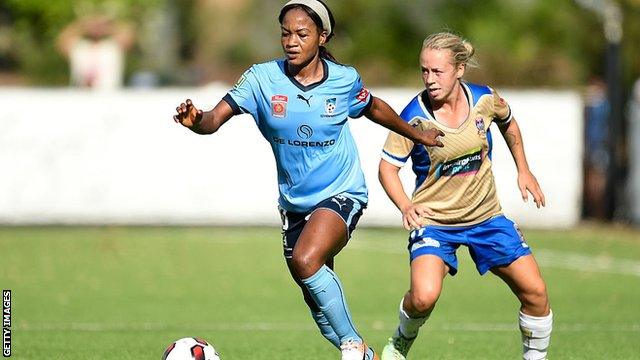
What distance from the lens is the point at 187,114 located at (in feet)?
26.0

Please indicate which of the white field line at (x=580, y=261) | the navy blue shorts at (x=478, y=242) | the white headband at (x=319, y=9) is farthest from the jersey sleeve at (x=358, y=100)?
the white field line at (x=580, y=261)

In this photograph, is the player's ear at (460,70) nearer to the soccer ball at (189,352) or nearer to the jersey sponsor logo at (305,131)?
the jersey sponsor logo at (305,131)

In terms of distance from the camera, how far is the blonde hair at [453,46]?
8672 millimetres

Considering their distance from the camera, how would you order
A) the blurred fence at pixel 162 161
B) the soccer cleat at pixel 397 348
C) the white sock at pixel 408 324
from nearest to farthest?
1. the white sock at pixel 408 324
2. the soccer cleat at pixel 397 348
3. the blurred fence at pixel 162 161

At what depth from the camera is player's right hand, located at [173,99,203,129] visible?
7.86 metres

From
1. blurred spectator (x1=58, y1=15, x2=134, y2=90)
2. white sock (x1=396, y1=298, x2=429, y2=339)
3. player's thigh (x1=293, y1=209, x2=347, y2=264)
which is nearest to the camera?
player's thigh (x1=293, y1=209, x2=347, y2=264)

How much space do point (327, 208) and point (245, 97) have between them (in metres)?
0.78

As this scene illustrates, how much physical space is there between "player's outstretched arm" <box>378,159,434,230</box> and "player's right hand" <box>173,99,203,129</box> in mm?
1287

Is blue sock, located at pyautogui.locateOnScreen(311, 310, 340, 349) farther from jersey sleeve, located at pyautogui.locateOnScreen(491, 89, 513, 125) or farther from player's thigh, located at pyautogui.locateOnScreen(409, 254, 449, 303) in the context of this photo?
jersey sleeve, located at pyautogui.locateOnScreen(491, 89, 513, 125)

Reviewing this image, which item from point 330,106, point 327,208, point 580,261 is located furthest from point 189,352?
point 580,261

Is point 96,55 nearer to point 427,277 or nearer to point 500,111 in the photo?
point 500,111

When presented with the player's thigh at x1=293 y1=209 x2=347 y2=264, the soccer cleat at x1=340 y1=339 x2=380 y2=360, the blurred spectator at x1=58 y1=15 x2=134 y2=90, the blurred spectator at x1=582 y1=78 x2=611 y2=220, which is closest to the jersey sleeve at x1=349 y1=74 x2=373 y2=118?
the player's thigh at x1=293 y1=209 x2=347 y2=264

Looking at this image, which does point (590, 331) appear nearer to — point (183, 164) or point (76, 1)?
point (183, 164)

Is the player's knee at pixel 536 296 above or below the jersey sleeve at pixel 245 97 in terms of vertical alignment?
below
